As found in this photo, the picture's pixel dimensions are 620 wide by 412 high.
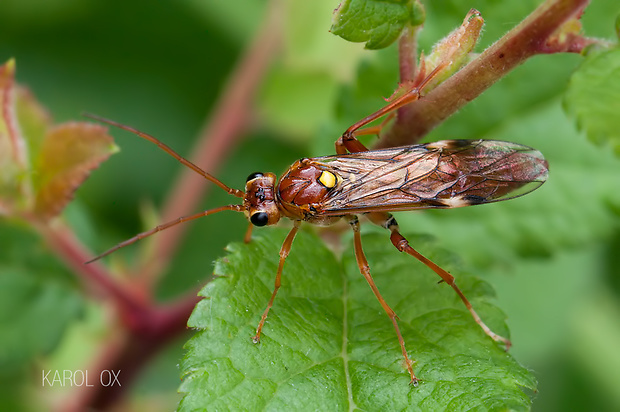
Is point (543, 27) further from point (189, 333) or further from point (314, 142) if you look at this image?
point (189, 333)

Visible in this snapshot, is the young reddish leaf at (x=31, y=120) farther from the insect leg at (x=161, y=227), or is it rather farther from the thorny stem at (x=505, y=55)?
the thorny stem at (x=505, y=55)

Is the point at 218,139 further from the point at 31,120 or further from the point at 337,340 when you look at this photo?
the point at 337,340

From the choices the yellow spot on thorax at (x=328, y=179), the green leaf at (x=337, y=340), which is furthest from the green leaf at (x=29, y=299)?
the yellow spot on thorax at (x=328, y=179)

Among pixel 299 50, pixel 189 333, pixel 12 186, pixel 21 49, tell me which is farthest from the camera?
pixel 21 49

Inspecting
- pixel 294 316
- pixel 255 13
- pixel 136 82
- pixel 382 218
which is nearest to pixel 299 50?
pixel 255 13

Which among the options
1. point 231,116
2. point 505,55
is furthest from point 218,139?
point 505,55

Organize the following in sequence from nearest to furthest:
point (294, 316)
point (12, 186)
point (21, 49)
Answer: point (294, 316), point (12, 186), point (21, 49)
